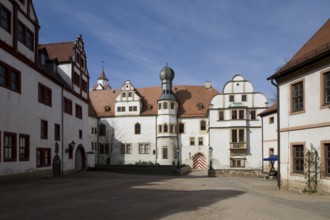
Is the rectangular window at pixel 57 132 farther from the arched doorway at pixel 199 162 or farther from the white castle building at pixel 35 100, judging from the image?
the arched doorway at pixel 199 162

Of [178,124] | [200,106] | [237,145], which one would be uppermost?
[200,106]

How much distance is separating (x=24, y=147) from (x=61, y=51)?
1337 centimetres

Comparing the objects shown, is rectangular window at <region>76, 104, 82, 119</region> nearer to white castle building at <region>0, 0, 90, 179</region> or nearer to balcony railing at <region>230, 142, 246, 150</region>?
white castle building at <region>0, 0, 90, 179</region>

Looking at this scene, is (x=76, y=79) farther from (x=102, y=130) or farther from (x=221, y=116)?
(x=102, y=130)

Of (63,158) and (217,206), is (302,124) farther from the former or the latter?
(63,158)

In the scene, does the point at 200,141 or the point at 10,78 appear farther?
the point at 200,141

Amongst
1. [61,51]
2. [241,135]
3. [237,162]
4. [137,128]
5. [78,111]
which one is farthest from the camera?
[137,128]

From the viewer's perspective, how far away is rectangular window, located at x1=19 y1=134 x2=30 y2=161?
883 inches

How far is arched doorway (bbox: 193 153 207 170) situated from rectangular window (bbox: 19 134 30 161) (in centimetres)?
3125

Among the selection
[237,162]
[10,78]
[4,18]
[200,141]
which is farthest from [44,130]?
[200,141]

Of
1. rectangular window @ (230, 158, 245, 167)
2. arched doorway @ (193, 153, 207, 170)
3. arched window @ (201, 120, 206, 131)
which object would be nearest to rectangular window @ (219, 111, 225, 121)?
rectangular window @ (230, 158, 245, 167)

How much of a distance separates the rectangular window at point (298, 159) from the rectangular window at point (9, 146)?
15956 millimetres

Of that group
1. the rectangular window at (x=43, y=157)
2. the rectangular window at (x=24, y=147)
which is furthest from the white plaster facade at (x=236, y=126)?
the rectangular window at (x=24, y=147)

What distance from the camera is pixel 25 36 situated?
23484 millimetres
